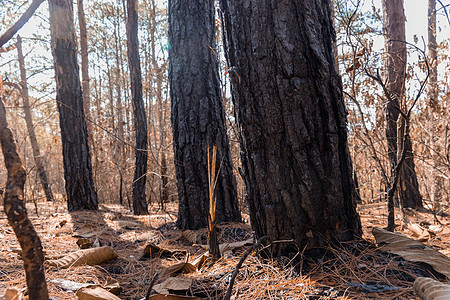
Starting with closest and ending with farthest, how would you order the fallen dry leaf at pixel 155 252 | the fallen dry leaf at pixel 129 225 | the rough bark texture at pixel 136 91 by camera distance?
the fallen dry leaf at pixel 155 252, the fallen dry leaf at pixel 129 225, the rough bark texture at pixel 136 91

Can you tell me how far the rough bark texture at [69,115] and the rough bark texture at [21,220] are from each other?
4125mm

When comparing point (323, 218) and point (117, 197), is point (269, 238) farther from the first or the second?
point (117, 197)

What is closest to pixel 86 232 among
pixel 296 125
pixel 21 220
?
pixel 21 220

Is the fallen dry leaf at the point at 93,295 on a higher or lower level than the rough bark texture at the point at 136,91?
lower

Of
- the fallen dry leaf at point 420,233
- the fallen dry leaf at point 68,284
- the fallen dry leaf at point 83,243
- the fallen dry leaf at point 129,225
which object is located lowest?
the fallen dry leaf at point 420,233

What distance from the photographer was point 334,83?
155 centimetres

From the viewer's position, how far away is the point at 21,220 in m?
0.88

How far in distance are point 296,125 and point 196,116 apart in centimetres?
141

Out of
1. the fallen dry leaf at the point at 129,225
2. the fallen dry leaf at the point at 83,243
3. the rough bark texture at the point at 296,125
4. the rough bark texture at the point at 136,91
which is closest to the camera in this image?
the rough bark texture at the point at 296,125

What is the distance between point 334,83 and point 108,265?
168 cm

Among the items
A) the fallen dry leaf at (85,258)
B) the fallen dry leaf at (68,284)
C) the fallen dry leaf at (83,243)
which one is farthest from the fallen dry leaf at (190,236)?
the fallen dry leaf at (68,284)

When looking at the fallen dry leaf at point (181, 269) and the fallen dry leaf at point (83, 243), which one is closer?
the fallen dry leaf at point (181, 269)

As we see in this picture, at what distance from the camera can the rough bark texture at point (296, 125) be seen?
1.53 m

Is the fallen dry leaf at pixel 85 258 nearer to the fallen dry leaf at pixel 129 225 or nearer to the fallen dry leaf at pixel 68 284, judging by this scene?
the fallen dry leaf at pixel 68 284
